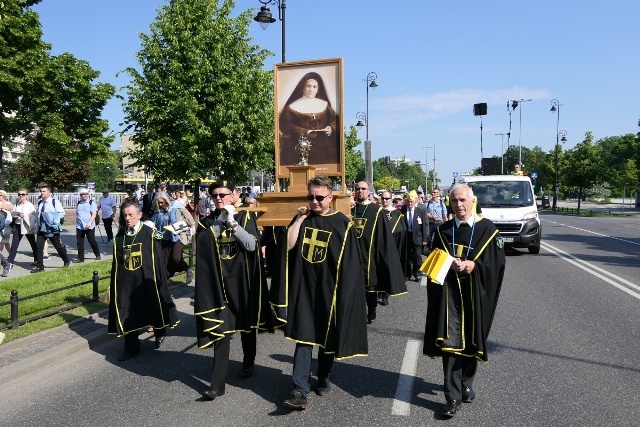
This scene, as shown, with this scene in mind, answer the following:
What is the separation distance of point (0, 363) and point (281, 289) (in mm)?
3220

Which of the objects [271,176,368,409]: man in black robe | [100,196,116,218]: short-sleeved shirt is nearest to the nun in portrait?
[271,176,368,409]: man in black robe

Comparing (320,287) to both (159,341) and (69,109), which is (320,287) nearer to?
(159,341)

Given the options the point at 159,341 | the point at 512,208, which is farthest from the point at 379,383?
the point at 512,208

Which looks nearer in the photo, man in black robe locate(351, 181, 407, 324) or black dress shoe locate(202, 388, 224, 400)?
black dress shoe locate(202, 388, 224, 400)

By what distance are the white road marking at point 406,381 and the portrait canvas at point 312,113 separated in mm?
4082

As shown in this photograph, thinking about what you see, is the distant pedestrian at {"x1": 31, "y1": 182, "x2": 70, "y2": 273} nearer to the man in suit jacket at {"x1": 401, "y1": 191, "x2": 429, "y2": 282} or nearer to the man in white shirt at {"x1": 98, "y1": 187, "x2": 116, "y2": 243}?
the man in white shirt at {"x1": 98, "y1": 187, "x2": 116, "y2": 243}

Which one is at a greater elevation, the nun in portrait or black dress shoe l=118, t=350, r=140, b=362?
the nun in portrait

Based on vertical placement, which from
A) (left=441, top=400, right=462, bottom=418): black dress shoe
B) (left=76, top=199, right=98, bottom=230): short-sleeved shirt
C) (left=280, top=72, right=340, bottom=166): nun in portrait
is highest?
(left=280, top=72, right=340, bottom=166): nun in portrait

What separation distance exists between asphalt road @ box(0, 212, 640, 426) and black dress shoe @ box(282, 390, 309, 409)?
87mm

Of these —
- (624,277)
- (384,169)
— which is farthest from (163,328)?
(384,169)

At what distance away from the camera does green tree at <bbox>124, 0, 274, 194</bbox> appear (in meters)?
15.9

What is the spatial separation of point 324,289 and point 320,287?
1.6 inches

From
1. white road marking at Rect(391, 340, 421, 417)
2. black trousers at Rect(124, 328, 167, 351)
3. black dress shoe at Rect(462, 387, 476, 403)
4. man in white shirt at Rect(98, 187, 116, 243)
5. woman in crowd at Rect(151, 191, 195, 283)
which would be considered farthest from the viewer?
man in white shirt at Rect(98, 187, 116, 243)

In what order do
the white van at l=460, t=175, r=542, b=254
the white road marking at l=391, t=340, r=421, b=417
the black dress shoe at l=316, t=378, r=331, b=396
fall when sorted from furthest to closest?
the white van at l=460, t=175, r=542, b=254
the black dress shoe at l=316, t=378, r=331, b=396
the white road marking at l=391, t=340, r=421, b=417
